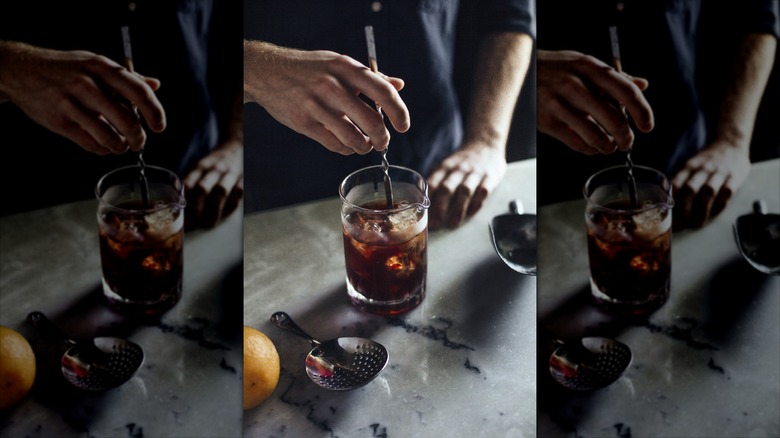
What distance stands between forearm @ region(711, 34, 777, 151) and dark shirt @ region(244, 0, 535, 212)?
1.35 ft

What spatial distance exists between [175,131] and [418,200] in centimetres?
46

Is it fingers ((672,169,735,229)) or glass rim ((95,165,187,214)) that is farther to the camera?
Answer: fingers ((672,169,735,229))

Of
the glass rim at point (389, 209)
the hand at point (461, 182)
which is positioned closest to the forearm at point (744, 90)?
the hand at point (461, 182)

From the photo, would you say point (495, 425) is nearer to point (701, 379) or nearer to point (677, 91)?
point (701, 379)

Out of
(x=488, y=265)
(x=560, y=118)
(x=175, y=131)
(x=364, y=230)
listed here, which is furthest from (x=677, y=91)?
(x=175, y=131)

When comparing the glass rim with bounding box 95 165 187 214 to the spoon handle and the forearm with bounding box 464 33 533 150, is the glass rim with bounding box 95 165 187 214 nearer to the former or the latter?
the spoon handle

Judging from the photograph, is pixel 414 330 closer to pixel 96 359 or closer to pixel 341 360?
pixel 341 360

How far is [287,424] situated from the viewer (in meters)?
1.49

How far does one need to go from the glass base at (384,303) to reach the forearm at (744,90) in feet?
2.13

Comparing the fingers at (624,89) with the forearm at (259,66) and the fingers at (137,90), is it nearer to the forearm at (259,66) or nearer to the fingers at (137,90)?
the forearm at (259,66)

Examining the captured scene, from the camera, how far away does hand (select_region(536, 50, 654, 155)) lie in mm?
1556

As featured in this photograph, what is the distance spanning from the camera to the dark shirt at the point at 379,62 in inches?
58.7

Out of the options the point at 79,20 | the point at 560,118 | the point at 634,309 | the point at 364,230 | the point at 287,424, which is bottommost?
the point at 287,424

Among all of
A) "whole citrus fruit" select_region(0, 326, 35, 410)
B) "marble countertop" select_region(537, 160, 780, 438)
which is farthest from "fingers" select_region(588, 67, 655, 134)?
"whole citrus fruit" select_region(0, 326, 35, 410)
